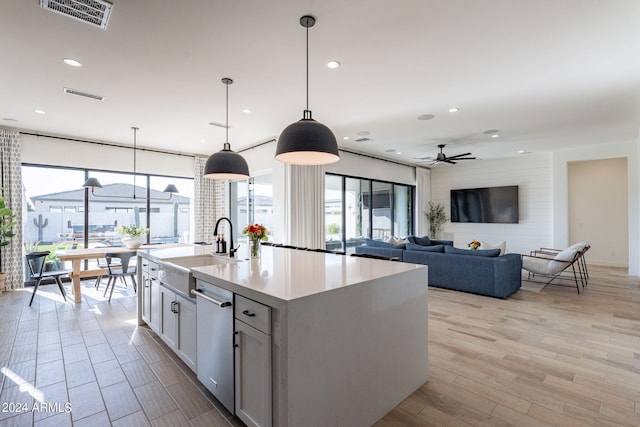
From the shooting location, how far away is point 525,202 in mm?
8141

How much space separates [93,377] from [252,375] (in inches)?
68.2

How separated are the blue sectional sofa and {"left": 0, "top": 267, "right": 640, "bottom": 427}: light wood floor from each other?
0.51 metres

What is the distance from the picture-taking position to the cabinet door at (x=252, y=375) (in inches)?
64.3

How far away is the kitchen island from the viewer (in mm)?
1562

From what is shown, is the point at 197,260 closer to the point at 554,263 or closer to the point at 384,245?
the point at 384,245

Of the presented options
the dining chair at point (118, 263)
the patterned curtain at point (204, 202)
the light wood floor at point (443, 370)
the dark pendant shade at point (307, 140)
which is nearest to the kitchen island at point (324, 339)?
the light wood floor at point (443, 370)

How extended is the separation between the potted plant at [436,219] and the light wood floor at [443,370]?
17.8 ft

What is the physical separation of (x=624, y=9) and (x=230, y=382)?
13.1 ft

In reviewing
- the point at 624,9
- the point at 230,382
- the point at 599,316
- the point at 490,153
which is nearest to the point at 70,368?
the point at 230,382

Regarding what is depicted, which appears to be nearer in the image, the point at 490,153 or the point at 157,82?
the point at 157,82

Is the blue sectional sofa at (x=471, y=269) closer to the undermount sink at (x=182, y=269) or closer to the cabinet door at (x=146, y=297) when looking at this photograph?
the undermount sink at (x=182, y=269)

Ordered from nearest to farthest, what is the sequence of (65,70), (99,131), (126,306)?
(65,70) → (126,306) → (99,131)

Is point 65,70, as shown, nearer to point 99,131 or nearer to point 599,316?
point 99,131

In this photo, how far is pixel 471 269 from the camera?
4949 millimetres
